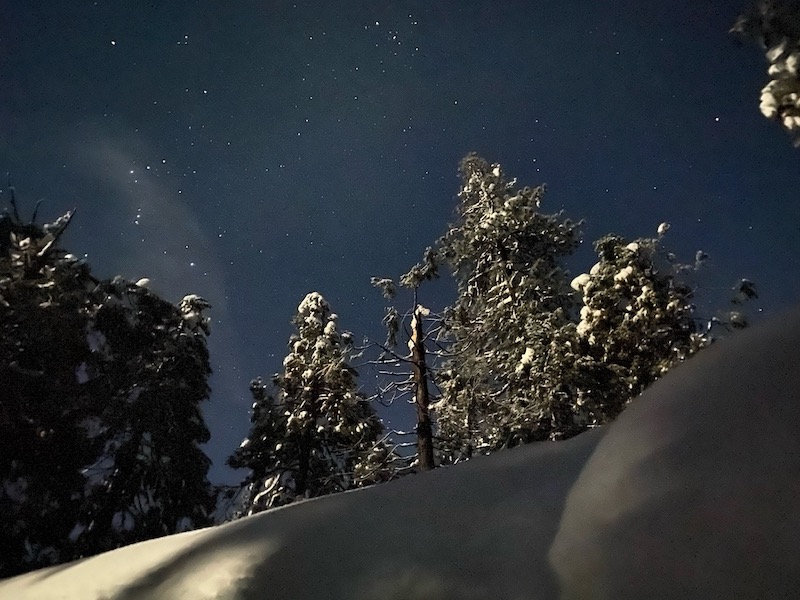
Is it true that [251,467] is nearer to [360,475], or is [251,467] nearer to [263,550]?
[360,475]

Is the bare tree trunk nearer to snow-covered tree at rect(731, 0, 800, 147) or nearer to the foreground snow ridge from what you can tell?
the foreground snow ridge

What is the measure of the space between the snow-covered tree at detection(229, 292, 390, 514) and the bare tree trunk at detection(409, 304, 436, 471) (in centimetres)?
139

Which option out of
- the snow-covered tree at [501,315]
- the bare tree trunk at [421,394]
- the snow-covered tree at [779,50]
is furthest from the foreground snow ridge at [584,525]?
the snow-covered tree at [501,315]

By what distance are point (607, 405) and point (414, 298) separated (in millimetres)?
5326

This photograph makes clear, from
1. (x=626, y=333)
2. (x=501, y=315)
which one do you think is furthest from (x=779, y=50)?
(x=501, y=315)

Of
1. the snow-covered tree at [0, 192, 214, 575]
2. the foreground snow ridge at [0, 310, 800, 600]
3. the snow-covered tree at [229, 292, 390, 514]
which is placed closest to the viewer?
the foreground snow ridge at [0, 310, 800, 600]

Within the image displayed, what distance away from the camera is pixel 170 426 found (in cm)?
1538

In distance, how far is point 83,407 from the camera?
13789 mm

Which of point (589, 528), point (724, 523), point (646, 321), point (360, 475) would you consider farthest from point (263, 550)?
point (646, 321)

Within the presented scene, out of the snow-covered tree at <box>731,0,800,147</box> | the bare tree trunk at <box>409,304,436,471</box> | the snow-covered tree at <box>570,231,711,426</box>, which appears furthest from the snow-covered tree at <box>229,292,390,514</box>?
the snow-covered tree at <box>731,0,800,147</box>

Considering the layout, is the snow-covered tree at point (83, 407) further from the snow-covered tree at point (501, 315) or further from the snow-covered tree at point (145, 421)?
the snow-covered tree at point (501, 315)

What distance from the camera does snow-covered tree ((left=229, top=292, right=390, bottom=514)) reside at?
1569 cm

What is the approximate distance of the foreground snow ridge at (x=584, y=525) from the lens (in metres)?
2.87

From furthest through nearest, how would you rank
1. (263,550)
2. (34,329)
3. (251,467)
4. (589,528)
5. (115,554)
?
(251,467), (34,329), (115,554), (263,550), (589,528)
